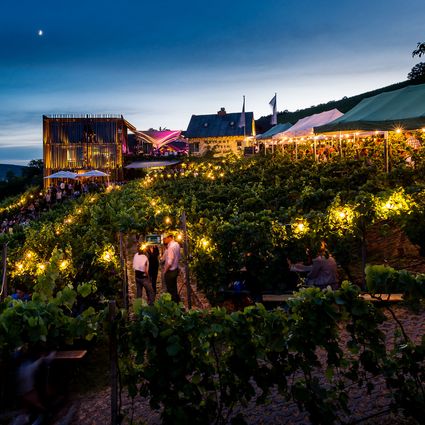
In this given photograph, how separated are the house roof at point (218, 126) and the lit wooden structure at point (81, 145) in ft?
40.8

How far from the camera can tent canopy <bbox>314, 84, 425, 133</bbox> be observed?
11781 millimetres

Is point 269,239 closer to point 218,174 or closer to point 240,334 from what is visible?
point 240,334

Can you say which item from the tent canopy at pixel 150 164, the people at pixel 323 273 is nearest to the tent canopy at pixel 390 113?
the people at pixel 323 273

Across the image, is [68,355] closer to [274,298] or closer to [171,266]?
[274,298]

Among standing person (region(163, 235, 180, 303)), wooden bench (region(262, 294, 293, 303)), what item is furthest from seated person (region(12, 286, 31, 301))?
wooden bench (region(262, 294, 293, 303))

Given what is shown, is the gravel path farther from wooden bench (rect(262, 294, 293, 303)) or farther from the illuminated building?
the illuminated building

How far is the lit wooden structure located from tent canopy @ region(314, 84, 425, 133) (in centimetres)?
3190

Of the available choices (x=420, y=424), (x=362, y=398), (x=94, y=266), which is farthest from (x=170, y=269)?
(x=420, y=424)

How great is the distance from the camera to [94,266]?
10938 millimetres

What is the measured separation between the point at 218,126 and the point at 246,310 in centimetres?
5163

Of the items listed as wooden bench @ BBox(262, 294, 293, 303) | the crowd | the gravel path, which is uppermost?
the crowd

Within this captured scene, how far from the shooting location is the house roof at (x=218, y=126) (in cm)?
5428

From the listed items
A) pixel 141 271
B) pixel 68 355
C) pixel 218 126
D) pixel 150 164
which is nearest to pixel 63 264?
pixel 141 271

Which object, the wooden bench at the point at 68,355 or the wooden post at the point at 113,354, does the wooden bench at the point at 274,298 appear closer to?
the wooden bench at the point at 68,355
